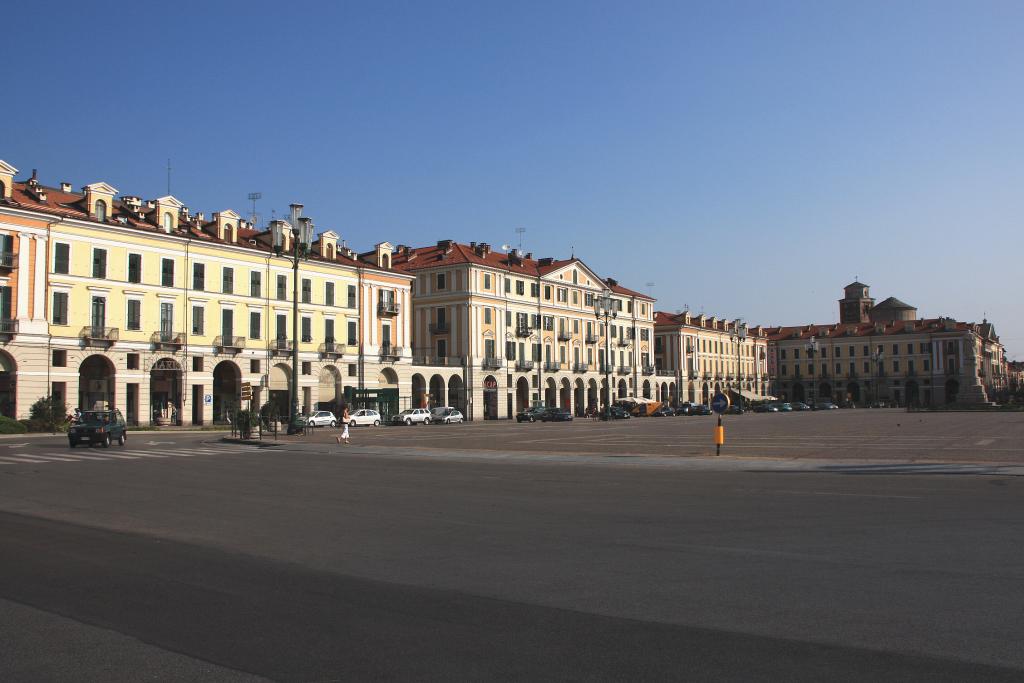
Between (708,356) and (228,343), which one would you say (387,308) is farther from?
(708,356)

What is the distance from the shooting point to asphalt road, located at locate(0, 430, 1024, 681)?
600 cm

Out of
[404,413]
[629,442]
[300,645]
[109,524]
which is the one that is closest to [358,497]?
[109,524]

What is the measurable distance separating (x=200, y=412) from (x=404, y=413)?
16.3 m

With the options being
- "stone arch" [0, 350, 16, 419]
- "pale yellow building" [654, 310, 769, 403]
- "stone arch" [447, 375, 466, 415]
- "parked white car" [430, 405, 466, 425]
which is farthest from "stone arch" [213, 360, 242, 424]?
"pale yellow building" [654, 310, 769, 403]

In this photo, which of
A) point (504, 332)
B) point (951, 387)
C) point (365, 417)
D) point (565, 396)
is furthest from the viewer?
point (951, 387)

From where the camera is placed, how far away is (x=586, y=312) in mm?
104938

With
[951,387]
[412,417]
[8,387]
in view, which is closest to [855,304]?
[951,387]

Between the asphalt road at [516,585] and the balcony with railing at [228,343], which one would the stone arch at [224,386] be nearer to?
the balcony with railing at [228,343]

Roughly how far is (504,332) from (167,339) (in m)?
39.0

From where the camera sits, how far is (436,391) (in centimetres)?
8506

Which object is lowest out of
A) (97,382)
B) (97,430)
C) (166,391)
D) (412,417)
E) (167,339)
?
(412,417)

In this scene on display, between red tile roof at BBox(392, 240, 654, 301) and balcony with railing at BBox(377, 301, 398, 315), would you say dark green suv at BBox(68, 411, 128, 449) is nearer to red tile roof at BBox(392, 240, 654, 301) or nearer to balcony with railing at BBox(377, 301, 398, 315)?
balcony with railing at BBox(377, 301, 398, 315)

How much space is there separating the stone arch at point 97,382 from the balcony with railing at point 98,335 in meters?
1.06

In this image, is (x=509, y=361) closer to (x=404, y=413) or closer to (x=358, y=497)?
(x=404, y=413)
